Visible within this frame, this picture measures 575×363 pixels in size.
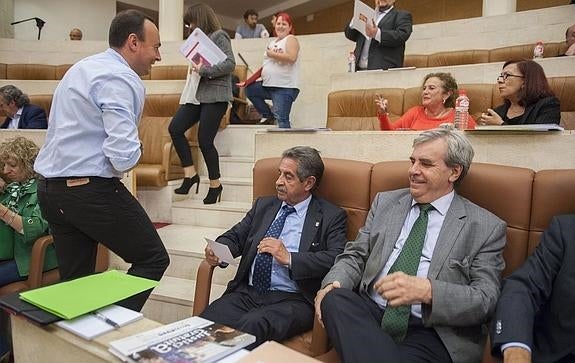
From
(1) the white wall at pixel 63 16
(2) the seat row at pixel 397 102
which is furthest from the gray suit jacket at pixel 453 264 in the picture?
(1) the white wall at pixel 63 16

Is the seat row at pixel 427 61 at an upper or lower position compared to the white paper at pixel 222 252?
upper

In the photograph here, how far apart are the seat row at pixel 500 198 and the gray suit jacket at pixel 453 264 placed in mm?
88

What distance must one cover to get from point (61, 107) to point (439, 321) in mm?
1459

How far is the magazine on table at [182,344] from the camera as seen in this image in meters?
0.91

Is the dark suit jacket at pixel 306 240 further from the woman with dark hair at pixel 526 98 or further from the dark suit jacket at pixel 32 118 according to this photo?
the dark suit jacket at pixel 32 118

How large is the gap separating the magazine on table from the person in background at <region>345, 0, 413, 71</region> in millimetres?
2843

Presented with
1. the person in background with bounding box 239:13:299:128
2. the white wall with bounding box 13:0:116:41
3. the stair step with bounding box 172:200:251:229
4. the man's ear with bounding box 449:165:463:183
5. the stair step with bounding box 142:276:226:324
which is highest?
the white wall with bounding box 13:0:116:41

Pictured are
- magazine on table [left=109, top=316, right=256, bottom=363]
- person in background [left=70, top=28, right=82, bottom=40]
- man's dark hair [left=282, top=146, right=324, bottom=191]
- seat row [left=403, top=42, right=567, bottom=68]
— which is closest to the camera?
magazine on table [left=109, top=316, right=256, bottom=363]

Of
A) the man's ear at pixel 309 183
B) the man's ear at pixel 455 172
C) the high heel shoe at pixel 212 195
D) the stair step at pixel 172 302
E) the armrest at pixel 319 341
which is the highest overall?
the man's ear at pixel 455 172

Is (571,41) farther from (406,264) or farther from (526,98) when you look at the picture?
(406,264)

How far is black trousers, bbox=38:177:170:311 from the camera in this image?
156 cm

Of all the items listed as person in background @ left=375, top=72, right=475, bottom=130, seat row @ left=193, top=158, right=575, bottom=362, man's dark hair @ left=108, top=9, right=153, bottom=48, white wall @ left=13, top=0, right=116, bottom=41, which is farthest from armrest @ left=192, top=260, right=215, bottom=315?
white wall @ left=13, top=0, right=116, bottom=41

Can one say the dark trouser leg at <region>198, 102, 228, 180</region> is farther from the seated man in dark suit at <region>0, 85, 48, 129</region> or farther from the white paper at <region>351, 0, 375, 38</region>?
the seated man in dark suit at <region>0, 85, 48, 129</region>

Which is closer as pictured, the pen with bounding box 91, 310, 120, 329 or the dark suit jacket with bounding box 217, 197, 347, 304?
the pen with bounding box 91, 310, 120, 329
